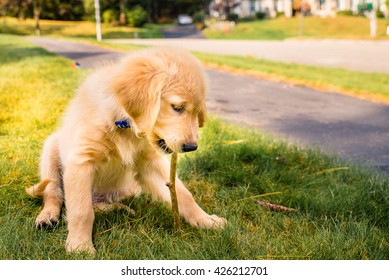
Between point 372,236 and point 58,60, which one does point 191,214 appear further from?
point 58,60

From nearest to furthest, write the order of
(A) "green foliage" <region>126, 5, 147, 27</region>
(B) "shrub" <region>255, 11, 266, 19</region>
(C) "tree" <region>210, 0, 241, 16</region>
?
(A) "green foliage" <region>126, 5, 147, 27</region>
(C) "tree" <region>210, 0, 241, 16</region>
(B) "shrub" <region>255, 11, 266, 19</region>

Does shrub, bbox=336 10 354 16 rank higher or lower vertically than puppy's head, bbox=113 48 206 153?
higher

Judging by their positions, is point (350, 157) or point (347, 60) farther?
point (347, 60)

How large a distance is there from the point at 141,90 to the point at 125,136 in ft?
0.94

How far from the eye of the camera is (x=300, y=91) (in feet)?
20.3

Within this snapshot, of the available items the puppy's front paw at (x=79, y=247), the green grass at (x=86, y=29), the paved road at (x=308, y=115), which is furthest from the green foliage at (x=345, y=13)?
the puppy's front paw at (x=79, y=247)

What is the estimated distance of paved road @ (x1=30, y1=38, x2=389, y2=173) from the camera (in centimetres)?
354

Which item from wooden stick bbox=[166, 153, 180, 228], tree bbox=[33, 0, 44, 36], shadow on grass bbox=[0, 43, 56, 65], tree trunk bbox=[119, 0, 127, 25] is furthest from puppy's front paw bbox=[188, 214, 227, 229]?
shadow on grass bbox=[0, 43, 56, 65]

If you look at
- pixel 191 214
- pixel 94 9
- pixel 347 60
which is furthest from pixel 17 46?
pixel 191 214

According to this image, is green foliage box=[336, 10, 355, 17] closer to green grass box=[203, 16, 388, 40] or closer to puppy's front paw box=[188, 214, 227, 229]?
green grass box=[203, 16, 388, 40]

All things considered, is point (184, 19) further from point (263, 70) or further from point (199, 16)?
point (263, 70)

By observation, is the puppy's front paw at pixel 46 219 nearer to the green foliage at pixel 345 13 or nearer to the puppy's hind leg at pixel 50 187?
the puppy's hind leg at pixel 50 187

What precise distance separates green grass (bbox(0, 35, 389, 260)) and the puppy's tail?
0.04 metres
